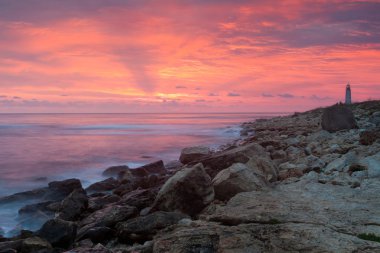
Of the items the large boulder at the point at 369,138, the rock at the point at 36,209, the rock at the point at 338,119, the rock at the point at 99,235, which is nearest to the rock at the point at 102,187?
the rock at the point at 36,209

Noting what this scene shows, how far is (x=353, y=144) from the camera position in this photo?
37.0 ft

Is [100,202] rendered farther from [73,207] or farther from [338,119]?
[338,119]

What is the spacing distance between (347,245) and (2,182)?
52.5 feet

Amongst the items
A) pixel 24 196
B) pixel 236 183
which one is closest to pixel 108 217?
pixel 236 183

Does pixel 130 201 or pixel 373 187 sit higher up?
pixel 373 187

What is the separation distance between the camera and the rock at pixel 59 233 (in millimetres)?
6730

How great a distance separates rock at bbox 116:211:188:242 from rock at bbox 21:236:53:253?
1.21 m

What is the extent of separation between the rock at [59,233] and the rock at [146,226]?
1.12 m

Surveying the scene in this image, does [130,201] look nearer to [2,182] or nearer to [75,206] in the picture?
[75,206]

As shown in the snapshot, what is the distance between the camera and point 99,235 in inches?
267

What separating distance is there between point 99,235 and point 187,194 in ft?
5.80

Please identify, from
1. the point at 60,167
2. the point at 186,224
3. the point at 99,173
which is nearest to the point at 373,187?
the point at 186,224

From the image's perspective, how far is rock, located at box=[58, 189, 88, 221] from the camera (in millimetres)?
9097

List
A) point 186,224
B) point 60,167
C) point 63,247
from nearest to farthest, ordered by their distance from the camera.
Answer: point 186,224 → point 63,247 → point 60,167
